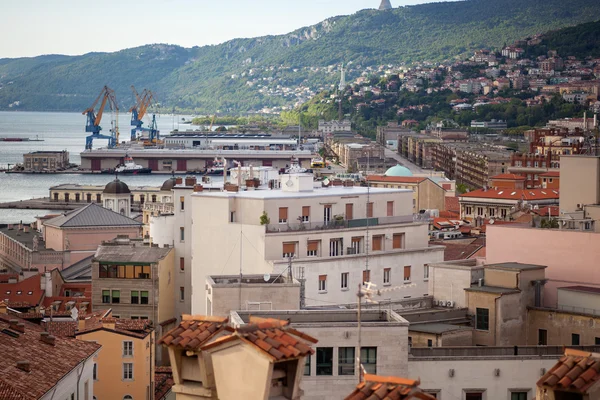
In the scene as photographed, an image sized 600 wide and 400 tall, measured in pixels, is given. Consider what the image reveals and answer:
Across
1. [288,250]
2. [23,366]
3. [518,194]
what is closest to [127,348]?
[288,250]

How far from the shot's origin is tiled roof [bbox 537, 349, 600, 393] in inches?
320

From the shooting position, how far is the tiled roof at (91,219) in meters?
40.7

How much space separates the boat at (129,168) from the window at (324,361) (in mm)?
129033

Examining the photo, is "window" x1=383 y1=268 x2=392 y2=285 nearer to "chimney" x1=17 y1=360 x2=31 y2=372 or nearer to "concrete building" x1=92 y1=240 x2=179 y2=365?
"concrete building" x1=92 y1=240 x2=179 y2=365

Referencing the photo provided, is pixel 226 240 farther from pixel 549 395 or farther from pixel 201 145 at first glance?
pixel 201 145

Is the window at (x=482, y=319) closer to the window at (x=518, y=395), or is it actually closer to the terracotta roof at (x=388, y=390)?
the window at (x=518, y=395)

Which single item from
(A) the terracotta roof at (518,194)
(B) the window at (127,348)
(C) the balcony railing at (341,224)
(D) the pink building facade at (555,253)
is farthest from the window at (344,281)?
(A) the terracotta roof at (518,194)

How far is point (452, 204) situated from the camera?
5928 centimetres

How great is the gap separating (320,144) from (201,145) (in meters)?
13.9

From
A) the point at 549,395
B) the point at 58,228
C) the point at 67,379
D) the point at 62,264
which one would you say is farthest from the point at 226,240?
the point at 58,228

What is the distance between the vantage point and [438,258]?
76.1 ft

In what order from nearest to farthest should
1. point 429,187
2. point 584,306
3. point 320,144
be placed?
point 584,306
point 429,187
point 320,144

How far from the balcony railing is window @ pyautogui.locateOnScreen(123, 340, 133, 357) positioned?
2.89 metres

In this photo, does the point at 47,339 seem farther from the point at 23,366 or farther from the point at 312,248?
the point at 312,248
